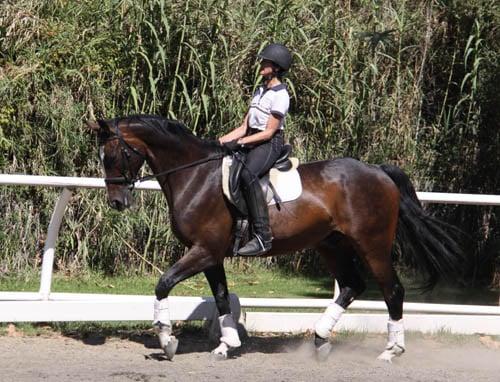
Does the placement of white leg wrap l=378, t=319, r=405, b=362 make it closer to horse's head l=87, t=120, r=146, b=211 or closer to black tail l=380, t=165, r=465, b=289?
black tail l=380, t=165, r=465, b=289

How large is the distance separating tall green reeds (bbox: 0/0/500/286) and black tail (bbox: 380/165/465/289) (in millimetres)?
3581

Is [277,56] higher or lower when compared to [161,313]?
higher

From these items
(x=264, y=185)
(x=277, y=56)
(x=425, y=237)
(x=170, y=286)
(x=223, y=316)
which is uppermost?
(x=277, y=56)

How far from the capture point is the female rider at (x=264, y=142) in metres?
7.92

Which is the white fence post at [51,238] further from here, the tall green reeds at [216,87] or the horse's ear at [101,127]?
the tall green reeds at [216,87]

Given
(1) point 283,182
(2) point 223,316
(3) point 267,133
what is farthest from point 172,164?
(2) point 223,316

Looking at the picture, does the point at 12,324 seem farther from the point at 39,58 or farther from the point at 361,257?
the point at 39,58

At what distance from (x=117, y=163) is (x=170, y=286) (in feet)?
3.65

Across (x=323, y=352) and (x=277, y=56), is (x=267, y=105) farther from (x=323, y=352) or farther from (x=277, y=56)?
(x=323, y=352)

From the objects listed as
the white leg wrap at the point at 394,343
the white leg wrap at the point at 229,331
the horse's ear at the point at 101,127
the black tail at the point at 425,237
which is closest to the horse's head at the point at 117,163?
the horse's ear at the point at 101,127

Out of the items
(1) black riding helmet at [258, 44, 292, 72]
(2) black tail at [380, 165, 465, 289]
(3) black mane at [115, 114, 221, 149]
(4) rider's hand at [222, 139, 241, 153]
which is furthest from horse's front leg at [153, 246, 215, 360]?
(2) black tail at [380, 165, 465, 289]

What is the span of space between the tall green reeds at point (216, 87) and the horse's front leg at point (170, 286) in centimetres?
386

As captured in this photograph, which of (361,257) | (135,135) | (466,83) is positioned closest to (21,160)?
(135,135)

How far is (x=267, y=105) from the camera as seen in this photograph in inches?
316
